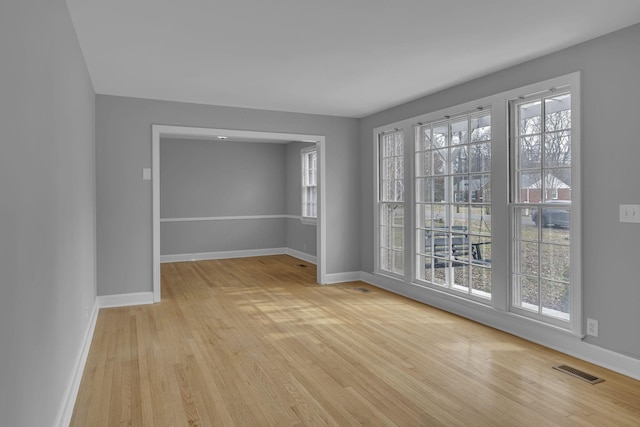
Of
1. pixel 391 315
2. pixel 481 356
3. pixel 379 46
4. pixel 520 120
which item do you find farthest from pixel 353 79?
pixel 481 356

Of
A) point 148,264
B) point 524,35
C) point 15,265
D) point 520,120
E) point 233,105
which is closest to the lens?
point 15,265

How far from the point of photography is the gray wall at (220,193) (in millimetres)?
8641

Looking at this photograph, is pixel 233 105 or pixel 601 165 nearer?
pixel 601 165

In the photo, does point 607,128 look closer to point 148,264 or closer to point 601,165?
point 601,165

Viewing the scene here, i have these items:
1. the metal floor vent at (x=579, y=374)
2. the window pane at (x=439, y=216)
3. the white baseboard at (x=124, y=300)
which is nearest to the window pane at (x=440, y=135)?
the window pane at (x=439, y=216)

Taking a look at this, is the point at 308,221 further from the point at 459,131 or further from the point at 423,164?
the point at 459,131

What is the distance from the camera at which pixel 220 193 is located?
29.7 ft

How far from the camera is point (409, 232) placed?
17.8 feet

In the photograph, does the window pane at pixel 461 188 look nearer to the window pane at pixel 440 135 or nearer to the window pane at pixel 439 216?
the window pane at pixel 439 216

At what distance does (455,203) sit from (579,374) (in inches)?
83.1

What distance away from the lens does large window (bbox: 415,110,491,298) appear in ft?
14.5

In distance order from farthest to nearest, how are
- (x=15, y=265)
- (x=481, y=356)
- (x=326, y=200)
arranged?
(x=326, y=200)
(x=481, y=356)
(x=15, y=265)

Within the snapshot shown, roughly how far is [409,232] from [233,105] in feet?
9.38

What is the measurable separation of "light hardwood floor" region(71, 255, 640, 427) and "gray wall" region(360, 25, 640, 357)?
45 centimetres
